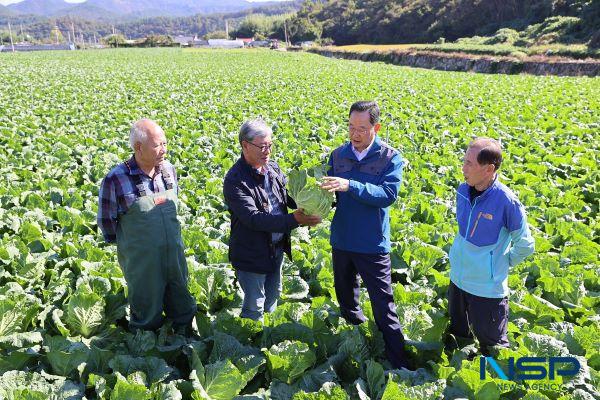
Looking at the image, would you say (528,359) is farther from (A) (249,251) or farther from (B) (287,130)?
(B) (287,130)

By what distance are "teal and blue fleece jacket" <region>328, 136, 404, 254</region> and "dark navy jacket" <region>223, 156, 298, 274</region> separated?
45cm

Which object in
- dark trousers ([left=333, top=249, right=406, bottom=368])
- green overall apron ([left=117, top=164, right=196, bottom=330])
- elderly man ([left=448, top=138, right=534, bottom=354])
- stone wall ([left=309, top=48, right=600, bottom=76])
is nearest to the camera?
elderly man ([left=448, top=138, right=534, bottom=354])

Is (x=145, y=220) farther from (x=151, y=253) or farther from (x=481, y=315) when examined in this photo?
(x=481, y=315)

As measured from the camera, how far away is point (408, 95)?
19531 millimetres

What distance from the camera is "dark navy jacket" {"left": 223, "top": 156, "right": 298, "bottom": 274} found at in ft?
11.5

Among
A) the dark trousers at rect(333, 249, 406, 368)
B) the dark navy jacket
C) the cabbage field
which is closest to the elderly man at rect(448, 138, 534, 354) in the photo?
the cabbage field

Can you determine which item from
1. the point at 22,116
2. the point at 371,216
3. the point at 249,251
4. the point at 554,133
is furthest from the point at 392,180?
the point at 22,116

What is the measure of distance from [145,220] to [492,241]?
2474mm

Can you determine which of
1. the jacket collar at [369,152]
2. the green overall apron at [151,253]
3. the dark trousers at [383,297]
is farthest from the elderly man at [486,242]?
the green overall apron at [151,253]

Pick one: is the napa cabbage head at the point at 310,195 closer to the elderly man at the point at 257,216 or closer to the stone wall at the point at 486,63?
the elderly man at the point at 257,216

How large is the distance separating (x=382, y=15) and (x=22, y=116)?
3471 inches

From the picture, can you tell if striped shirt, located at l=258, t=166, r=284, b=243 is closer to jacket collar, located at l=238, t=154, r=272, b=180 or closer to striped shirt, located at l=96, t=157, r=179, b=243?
jacket collar, located at l=238, t=154, r=272, b=180

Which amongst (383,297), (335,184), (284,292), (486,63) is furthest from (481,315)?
(486,63)

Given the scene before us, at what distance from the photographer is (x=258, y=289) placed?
3.89 m
